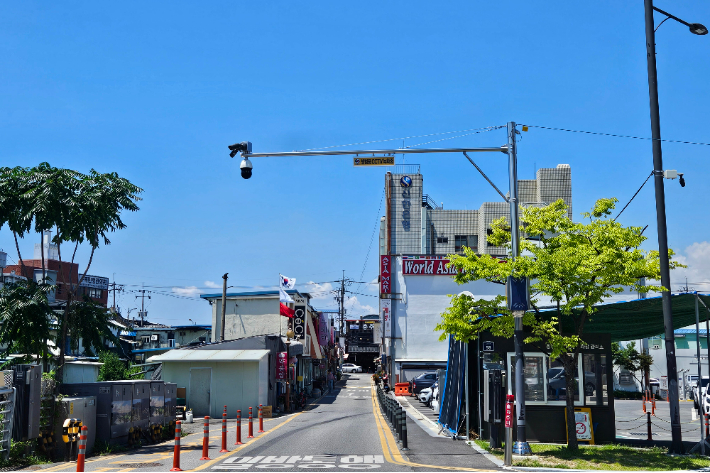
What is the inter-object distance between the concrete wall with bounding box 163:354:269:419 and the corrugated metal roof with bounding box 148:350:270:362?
414mm

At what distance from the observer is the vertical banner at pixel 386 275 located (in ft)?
174

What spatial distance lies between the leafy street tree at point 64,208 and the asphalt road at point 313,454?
457 centimetres

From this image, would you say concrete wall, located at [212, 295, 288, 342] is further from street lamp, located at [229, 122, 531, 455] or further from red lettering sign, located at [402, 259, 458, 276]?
street lamp, located at [229, 122, 531, 455]

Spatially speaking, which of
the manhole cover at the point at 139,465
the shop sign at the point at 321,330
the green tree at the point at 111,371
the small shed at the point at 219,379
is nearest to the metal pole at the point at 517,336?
the manhole cover at the point at 139,465

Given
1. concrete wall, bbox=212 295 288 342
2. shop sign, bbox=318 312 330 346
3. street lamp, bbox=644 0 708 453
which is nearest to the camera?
street lamp, bbox=644 0 708 453

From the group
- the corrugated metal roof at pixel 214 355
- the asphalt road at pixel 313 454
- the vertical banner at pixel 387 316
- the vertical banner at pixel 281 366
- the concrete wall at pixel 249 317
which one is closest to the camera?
the asphalt road at pixel 313 454

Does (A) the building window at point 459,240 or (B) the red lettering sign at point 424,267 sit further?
(A) the building window at point 459,240

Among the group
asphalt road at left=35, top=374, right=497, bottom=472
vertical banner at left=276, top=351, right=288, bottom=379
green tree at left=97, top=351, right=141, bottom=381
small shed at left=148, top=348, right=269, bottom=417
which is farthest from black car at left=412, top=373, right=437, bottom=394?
asphalt road at left=35, top=374, right=497, bottom=472

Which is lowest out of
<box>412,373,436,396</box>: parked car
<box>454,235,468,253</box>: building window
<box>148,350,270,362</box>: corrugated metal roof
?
<box>412,373,436,396</box>: parked car

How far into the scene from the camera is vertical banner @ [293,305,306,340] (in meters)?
44.2

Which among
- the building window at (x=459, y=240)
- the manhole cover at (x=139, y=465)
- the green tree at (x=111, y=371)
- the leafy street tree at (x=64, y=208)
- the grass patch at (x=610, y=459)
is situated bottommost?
the manhole cover at (x=139, y=465)

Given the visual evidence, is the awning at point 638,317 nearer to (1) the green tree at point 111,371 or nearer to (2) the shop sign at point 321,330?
(1) the green tree at point 111,371

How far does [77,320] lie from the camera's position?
1916 centimetres

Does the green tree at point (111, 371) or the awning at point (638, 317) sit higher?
the awning at point (638, 317)
